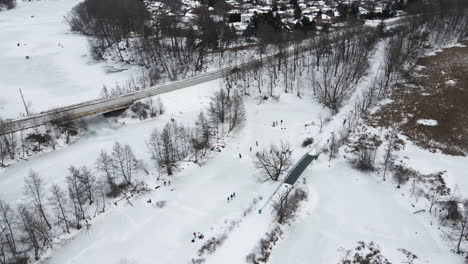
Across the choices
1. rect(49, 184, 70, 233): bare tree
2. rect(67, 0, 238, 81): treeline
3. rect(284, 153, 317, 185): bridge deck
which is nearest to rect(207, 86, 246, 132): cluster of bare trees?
rect(284, 153, 317, 185): bridge deck

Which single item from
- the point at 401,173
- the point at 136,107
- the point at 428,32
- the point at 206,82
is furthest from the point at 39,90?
the point at 428,32

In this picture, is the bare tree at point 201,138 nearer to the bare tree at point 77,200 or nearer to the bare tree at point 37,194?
the bare tree at point 77,200

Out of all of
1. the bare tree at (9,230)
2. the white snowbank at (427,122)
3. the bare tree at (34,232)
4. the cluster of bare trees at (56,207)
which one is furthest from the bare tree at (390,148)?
the bare tree at (9,230)

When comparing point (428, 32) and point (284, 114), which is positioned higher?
point (428, 32)

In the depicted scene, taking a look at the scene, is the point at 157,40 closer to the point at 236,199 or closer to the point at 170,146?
the point at 170,146

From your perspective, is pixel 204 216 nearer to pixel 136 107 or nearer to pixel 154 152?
pixel 154 152

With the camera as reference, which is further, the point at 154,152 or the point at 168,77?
the point at 168,77

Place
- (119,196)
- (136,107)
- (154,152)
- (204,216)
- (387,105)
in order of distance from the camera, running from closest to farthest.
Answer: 1. (204,216)
2. (119,196)
3. (154,152)
4. (136,107)
5. (387,105)
